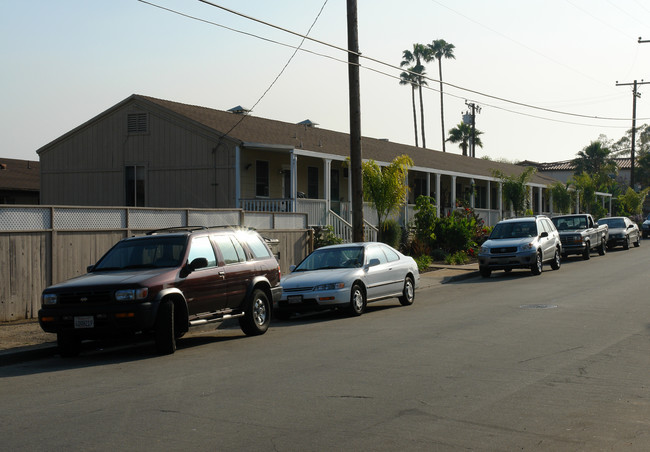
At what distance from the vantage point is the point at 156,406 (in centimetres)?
766

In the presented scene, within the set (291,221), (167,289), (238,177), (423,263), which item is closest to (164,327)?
(167,289)

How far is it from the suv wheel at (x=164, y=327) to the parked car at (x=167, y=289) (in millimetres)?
14

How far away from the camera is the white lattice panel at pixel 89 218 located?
15.6 metres

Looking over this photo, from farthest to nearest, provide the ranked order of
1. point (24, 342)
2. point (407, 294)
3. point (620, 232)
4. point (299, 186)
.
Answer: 1. point (620, 232)
2. point (299, 186)
3. point (407, 294)
4. point (24, 342)

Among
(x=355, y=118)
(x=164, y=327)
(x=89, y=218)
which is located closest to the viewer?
(x=164, y=327)

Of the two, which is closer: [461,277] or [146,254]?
[146,254]

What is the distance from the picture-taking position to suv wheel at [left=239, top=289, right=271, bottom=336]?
13172 mm

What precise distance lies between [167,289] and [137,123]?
19.4 meters

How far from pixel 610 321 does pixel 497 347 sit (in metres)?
3.67

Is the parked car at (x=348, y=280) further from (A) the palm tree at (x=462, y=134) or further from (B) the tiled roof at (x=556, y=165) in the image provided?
(B) the tiled roof at (x=556, y=165)

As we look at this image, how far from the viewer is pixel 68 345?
37.8 ft

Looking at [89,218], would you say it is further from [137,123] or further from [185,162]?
[137,123]

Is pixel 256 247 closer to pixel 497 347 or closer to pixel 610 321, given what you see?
pixel 497 347

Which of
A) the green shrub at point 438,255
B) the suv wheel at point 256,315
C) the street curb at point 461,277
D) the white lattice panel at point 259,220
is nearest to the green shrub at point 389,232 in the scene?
the green shrub at point 438,255
